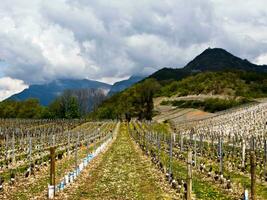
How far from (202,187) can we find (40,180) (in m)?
10.2

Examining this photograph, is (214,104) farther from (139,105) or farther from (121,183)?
(121,183)

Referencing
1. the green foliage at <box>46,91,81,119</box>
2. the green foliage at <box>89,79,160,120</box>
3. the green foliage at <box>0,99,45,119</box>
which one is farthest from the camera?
the green foliage at <box>0,99,45,119</box>

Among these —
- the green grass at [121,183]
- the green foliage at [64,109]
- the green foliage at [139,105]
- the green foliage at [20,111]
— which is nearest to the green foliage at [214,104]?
the green foliage at [139,105]

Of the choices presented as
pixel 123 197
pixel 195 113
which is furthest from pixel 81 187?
pixel 195 113

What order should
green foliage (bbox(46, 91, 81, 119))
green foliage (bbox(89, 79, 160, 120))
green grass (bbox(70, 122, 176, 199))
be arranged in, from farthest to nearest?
green foliage (bbox(46, 91, 81, 119))
green foliage (bbox(89, 79, 160, 120))
green grass (bbox(70, 122, 176, 199))

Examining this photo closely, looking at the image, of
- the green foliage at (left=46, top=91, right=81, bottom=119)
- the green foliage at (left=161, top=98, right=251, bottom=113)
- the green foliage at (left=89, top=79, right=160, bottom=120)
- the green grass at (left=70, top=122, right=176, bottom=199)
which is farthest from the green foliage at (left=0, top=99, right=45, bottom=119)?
the green grass at (left=70, top=122, right=176, bottom=199)

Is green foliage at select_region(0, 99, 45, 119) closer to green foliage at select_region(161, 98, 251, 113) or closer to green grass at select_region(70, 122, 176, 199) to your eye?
green foliage at select_region(161, 98, 251, 113)

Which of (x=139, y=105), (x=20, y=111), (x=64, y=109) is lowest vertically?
(x=20, y=111)

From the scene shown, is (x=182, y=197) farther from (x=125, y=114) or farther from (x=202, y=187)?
(x=125, y=114)

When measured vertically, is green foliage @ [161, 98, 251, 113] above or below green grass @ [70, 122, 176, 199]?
above

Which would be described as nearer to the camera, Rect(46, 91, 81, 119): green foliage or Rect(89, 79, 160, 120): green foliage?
Rect(89, 79, 160, 120): green foliage

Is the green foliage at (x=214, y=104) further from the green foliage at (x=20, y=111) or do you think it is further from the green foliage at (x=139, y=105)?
the green foliage at (x=20, y=111)

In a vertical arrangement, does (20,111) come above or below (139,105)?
below

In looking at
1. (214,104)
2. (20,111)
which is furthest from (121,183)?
(20,111)
